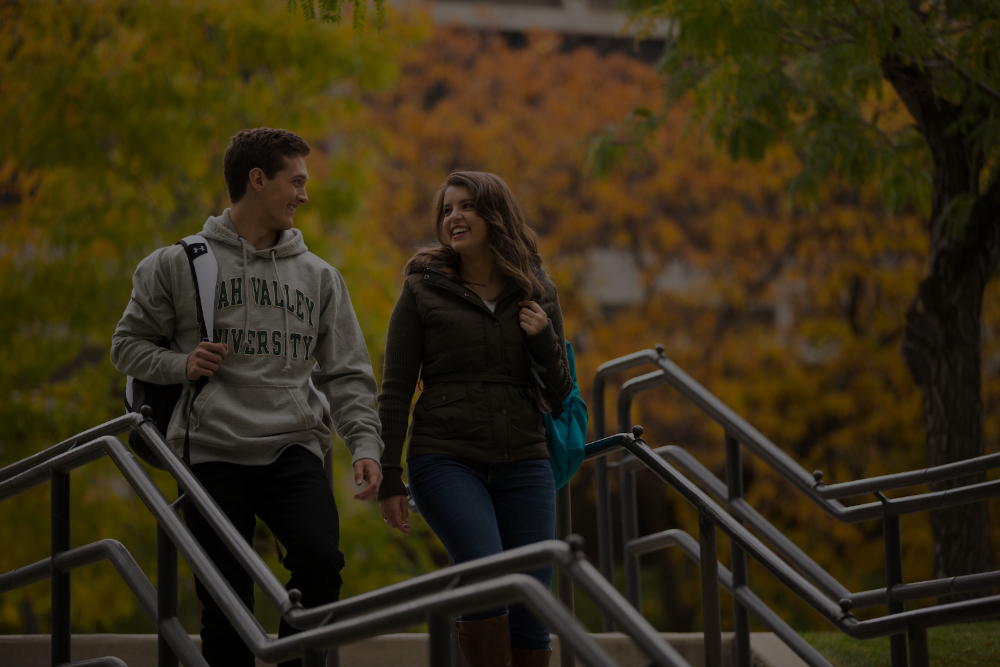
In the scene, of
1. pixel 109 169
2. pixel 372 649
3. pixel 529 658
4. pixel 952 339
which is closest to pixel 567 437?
pixel 529 658

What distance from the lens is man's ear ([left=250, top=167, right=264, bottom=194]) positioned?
10.3ft

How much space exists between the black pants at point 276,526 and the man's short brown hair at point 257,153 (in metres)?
0.84

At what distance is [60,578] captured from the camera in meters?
3.13

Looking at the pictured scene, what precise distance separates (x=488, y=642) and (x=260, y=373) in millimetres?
1018

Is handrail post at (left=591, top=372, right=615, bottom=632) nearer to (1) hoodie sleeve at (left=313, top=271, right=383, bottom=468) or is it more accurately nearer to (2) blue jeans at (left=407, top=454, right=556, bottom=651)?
(2) blue jeans at (left=407, top=454, right=556, bottom=651)

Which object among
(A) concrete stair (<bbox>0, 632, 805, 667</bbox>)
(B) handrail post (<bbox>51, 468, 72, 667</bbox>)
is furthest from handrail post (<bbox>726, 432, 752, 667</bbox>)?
(B) handrail post (<bbox>51, 468, 72, 667</bbox>)

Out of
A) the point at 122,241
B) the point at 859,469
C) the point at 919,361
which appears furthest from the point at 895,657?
the point at 859,469

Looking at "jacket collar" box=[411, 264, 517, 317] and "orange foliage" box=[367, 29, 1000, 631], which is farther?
"orange foliage" box=[367, 29, 1000, 631]

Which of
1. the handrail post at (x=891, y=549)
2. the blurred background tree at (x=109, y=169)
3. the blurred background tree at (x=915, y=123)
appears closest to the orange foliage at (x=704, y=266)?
the blurred background tree at (x=109, y=169)

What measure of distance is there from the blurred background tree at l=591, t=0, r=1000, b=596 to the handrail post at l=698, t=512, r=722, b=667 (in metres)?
2.21

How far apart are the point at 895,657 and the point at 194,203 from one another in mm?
A: 6100

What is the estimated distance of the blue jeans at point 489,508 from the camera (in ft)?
9.48

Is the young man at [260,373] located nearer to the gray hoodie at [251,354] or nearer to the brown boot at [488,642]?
the gray hoodie at [251,354]

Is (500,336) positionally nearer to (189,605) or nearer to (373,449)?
(373,449)
